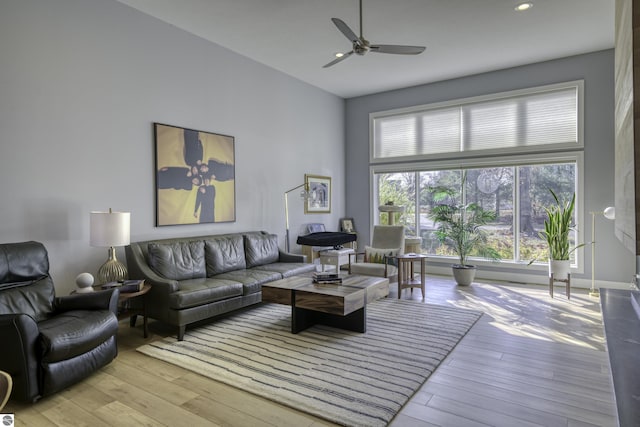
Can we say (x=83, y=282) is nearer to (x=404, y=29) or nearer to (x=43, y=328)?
(x=43, y=328)

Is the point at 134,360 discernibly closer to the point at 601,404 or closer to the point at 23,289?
the point at 23,289

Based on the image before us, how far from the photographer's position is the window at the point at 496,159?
19.0 ft

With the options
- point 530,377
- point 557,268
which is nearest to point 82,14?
point 530,377

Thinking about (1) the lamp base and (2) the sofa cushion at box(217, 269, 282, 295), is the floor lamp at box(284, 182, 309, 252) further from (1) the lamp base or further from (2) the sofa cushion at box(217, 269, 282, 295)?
(1) the lamp base

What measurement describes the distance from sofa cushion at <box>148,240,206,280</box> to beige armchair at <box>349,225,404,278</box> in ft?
7.11

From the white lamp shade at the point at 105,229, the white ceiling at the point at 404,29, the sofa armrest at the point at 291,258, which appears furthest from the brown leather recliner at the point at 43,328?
the white ceiling at the point at 404,29

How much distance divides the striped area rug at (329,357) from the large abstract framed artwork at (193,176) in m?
1.49

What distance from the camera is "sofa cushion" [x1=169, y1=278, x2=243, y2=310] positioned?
3568 millimetres

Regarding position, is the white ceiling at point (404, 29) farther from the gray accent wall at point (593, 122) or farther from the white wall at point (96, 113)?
the white wall at point (96, 113)

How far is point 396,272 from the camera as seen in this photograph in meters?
5.34

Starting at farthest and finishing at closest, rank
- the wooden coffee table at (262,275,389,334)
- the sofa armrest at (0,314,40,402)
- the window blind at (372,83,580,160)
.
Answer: the window blind at (372,83,580,160)
the wooden coffee table at (262,275,389,334)
the sofa armrest at (0,314,40,402)

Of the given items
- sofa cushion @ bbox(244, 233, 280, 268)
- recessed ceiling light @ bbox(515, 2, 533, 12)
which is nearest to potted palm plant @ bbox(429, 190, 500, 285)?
sofa cushion @ bbox(244, 233, 280, 268)

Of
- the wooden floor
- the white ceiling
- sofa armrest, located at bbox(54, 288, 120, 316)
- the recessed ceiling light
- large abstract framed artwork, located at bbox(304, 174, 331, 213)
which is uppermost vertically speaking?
the white ceiling

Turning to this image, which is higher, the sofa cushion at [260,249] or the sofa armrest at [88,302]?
the sofa cushion at [260,249]
